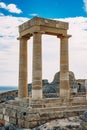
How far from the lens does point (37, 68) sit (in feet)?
76.7

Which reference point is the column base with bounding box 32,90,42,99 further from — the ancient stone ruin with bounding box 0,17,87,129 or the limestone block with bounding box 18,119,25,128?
the limestone block with bounding box 18,119,25,128

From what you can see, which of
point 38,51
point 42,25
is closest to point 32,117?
point 38,51

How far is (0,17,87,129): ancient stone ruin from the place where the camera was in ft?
65.4

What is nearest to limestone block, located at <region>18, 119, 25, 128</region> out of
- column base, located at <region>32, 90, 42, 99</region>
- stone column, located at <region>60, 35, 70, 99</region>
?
column base, located at <region>32, 90, 42, 99</region>

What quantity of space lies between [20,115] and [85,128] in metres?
6.19

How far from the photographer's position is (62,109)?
2125 centimetres

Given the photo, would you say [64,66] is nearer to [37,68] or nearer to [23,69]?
[37,68]

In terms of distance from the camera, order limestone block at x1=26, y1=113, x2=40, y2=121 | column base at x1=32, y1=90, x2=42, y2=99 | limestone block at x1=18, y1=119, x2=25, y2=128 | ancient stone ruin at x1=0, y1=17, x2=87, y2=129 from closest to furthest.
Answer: limestone block at x1=26, y1=113, x2=40, y2=121, limestone block at x1=18, y1=119, x2=25, y2=128, ancient stone ruin at x1=0, y1=17, x2=87, y2=129, column base at x1=32, y1=90, x2=42, y2=99

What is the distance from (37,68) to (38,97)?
2731 millimetres

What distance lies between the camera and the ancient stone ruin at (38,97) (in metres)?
19.9

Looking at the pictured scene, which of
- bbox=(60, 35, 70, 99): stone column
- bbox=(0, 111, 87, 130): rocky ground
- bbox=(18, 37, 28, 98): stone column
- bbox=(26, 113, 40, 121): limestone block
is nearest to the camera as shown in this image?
bbox=(0, 111, 87, 130): rocky ground

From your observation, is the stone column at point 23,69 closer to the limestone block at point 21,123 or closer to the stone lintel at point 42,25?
the stone lintel at point 42,25

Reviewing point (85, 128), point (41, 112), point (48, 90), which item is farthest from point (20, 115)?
point (48, 90)

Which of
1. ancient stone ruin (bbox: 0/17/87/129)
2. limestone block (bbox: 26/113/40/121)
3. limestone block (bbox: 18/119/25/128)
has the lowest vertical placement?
limestone block (bbox: 18/119/25/128)
